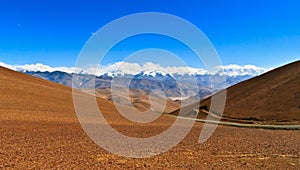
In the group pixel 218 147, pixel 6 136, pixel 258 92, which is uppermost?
pixel 258 92

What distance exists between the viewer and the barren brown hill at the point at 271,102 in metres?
62.2

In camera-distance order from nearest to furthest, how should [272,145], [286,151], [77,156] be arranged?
[77,156] < [286,151] < [272,145]

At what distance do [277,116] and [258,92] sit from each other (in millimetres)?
28746

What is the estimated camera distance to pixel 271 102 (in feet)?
247

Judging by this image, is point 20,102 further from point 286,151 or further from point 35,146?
point 286,151

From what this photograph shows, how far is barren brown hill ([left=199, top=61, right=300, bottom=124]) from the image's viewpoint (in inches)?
2447

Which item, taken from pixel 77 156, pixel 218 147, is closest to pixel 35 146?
pixel 77 156

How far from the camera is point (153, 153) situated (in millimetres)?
19719

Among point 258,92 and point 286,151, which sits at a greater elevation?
point 258,92

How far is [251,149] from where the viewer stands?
72.2ft

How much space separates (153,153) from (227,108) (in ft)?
225

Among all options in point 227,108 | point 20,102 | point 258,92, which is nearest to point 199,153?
point 20,102

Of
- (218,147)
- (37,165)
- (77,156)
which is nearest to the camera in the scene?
(37,165)

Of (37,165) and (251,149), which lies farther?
(251,149)
